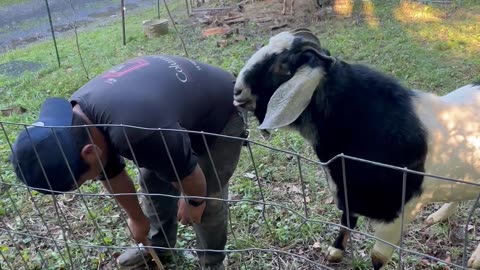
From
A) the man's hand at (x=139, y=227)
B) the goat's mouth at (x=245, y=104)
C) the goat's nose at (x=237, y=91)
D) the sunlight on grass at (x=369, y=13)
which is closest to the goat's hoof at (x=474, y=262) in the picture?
the goat's mouth at (x=245, y=104)

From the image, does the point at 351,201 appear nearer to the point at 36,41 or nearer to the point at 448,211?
the point at 448,211

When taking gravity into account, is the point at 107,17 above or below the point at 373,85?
below

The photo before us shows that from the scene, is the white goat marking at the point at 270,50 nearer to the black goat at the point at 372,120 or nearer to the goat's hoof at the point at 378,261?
the black goat at the point at 372,120

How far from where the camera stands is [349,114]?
2553 mm

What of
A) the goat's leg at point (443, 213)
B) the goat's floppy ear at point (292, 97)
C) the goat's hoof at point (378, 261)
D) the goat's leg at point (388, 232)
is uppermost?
the goat's floppy ear at point (292, 97)

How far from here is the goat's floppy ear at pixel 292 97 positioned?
2.37 metres

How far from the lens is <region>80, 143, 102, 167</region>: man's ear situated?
2.24 m

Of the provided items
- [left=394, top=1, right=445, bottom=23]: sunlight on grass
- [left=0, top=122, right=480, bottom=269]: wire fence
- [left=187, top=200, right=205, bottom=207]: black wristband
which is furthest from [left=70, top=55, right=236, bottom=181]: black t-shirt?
[left=394, top=1, right=445, bottom=23]: sunlight on grass

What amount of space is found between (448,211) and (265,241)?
3.67 feet

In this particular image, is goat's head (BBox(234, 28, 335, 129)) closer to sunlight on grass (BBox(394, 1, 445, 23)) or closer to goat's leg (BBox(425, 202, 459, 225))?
goat's leg (BBox(425, 202, 459, 225))

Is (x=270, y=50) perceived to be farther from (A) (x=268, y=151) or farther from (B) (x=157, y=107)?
(A) (x=268, y=151)

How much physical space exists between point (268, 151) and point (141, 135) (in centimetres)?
217

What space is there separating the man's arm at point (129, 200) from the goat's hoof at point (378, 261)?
1.18m

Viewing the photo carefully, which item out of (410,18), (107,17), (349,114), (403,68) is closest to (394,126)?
(349,114)
